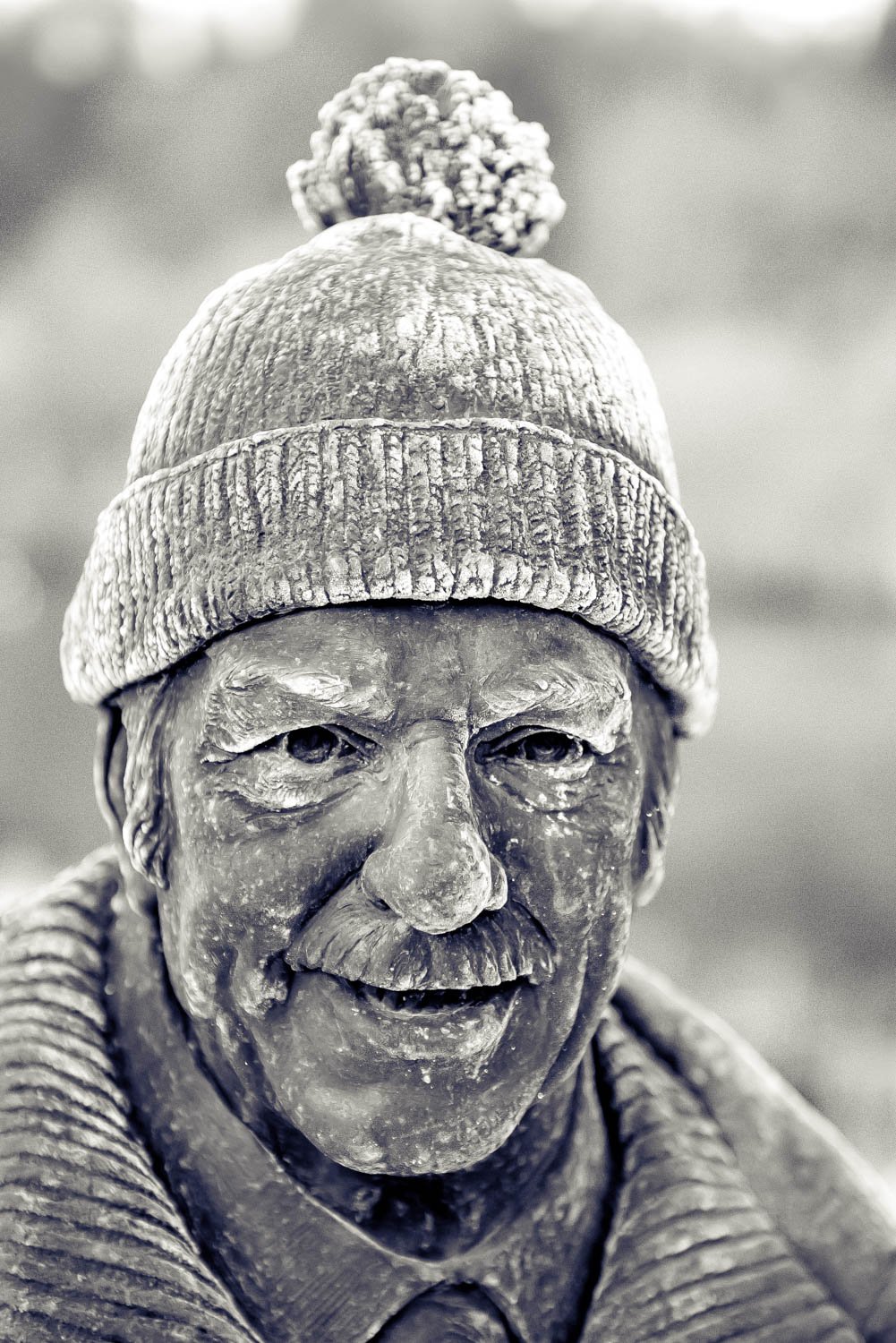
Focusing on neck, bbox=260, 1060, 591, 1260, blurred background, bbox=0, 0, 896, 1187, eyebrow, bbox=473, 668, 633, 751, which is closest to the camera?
eyebrow, bbox=473, 668, 633, 751

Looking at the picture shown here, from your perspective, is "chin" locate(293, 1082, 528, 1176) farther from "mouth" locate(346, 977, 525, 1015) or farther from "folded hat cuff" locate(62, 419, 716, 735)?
"folded hat cuff" locate(62, 419, 716, 735)

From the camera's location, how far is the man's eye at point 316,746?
1.85m

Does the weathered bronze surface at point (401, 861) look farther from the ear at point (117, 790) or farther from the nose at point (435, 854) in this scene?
the ear at point (117, 790)

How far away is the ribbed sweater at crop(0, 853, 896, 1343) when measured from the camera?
187 centimetres

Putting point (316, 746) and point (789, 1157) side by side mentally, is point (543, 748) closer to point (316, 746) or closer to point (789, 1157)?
point (316, 746)

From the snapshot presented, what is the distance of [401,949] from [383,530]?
0.45 m

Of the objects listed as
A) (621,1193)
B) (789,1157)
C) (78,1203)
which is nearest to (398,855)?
(78,1203)

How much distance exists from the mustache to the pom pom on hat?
0.91m

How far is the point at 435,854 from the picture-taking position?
1.72 metres

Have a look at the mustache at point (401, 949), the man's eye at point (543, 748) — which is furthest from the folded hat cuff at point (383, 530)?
the mustache at point (401, 949)

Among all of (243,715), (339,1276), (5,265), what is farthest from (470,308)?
(5,265)

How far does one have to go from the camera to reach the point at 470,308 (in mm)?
1941

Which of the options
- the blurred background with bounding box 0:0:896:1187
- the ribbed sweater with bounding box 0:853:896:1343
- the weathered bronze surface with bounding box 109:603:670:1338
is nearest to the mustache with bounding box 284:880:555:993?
the weathered bronze surface with bounding box 109:603:670:1338

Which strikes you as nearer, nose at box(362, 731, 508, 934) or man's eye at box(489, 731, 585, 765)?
nose at box(362, 731, 508, 934)
